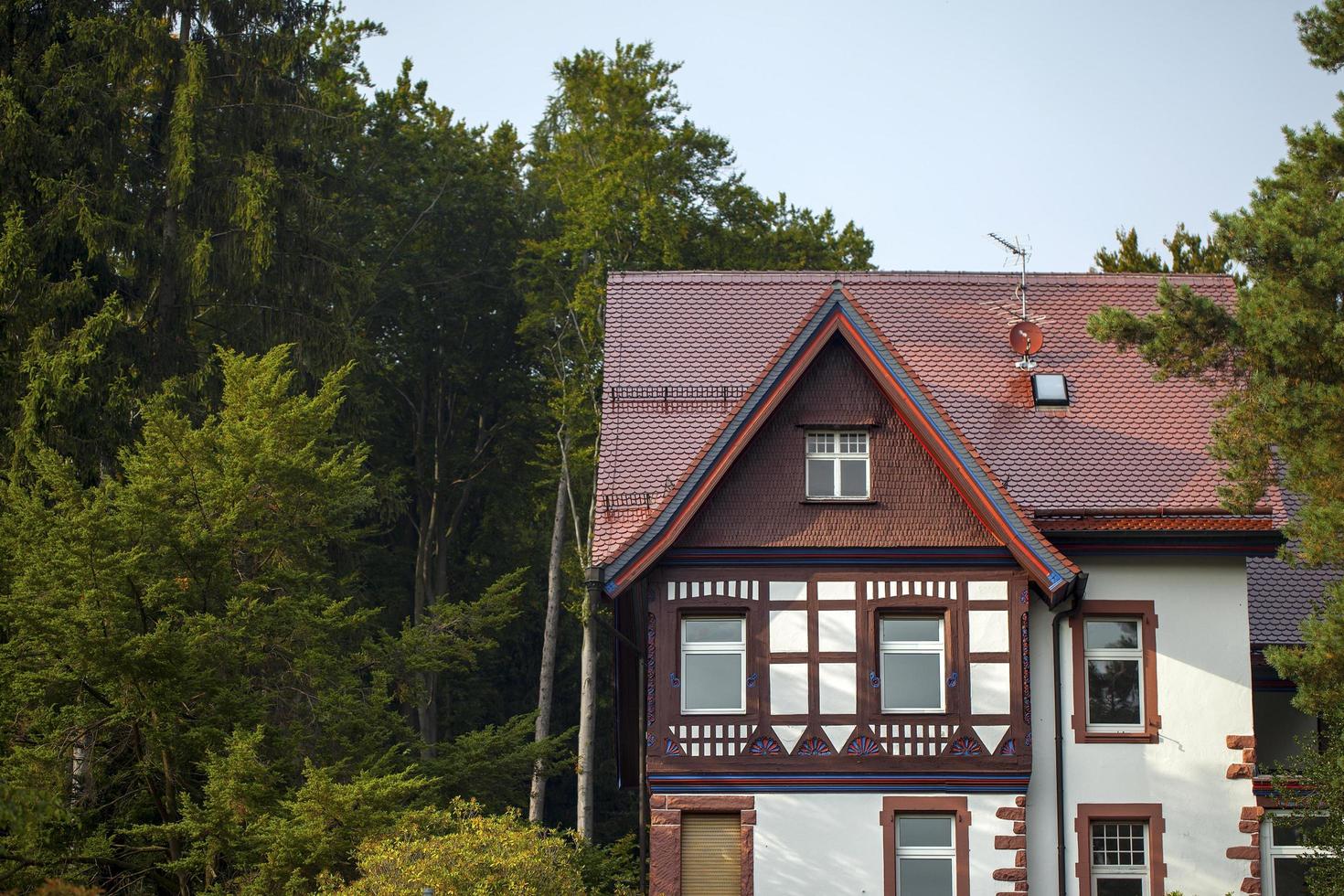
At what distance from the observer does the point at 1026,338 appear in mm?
28578

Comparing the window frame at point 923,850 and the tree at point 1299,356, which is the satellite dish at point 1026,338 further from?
the window frame at point 923,850

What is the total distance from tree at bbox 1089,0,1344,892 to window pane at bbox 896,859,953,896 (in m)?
4.77

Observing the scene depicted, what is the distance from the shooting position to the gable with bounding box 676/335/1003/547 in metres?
25.3

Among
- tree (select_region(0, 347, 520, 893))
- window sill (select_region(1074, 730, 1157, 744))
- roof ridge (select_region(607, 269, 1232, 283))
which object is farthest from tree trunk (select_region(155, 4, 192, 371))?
window sill (select_region(1074, 730, 1157, 744))

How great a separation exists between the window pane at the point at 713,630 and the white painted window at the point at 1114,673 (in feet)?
16.4

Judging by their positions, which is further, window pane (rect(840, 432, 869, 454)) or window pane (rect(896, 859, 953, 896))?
window pane (rect(840, 432, 869, 454))

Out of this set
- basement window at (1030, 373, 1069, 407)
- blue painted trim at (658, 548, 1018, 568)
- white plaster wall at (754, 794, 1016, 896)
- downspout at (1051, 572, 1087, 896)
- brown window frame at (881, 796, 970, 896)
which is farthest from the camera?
basement window at (1030, 373, 1069, 407)

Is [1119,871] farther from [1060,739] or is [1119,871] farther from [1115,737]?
[1060,739]

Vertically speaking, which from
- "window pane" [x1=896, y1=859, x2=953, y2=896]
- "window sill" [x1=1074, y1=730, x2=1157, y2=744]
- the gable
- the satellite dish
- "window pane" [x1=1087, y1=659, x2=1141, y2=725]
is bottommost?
"window pane" [x1=896, y1=859, x2=953, y2=896]

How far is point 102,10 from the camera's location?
1345 inches

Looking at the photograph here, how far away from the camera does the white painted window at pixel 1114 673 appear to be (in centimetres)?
2552

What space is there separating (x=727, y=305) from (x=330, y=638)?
9.19m

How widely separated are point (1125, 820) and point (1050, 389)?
22.2 feet

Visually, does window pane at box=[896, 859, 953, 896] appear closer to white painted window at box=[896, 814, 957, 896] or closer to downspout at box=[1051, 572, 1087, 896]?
white painted window at box=[896, 814, 957, 896]
